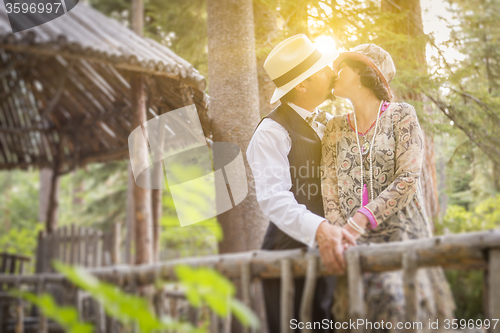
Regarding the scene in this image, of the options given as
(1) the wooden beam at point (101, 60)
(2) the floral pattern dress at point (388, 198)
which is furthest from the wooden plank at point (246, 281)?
(1) the wooden beam at point (101, 60)

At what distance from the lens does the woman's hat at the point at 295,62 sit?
2490 mm

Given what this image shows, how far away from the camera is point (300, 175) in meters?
2.33

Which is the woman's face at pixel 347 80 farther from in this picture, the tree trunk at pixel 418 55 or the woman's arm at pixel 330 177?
the tree trunk at pixel 418 55

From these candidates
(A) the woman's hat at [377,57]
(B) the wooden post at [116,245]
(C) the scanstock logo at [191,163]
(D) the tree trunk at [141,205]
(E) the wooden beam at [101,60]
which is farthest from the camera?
(B) the wooden post at [116,245]

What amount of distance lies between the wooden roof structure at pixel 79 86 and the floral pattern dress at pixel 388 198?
187cm

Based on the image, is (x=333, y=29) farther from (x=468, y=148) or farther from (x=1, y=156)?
(x=1, y=156)

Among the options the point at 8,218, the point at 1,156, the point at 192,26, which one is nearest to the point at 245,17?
the point at 192,26

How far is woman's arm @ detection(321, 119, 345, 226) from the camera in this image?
2.23m

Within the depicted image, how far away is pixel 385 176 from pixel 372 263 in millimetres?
521

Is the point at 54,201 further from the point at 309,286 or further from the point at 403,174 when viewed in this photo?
the point at 403,174

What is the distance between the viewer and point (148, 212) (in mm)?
4531

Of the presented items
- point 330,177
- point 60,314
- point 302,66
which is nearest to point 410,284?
point 330,177

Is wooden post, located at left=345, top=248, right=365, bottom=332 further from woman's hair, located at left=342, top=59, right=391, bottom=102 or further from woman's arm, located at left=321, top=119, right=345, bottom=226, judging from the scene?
woman's hair, located at left=342, top=59, right=391, bottom=102

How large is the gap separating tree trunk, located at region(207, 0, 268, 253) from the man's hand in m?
1.59
